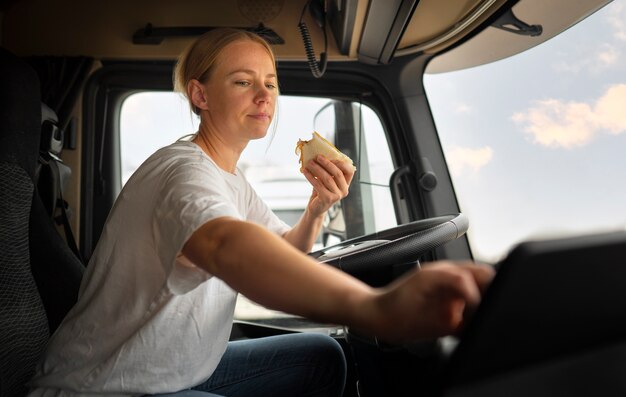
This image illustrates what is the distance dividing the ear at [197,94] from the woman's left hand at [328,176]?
0.96 feet

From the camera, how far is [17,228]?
1.25m

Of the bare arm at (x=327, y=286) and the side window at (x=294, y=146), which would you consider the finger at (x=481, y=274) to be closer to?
the bare arm at (x=327, y=286)

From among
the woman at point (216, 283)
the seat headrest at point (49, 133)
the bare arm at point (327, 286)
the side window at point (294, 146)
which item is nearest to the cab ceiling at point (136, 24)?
the side window at point (294, 146)

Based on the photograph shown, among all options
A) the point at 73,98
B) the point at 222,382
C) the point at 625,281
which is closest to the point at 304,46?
the point at 73,98

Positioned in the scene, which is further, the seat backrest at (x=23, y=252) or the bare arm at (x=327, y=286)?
the seat backrest at (x=23, y=252)

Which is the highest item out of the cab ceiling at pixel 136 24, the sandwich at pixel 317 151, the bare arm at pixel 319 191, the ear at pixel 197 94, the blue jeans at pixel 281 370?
the cab ceiling at pixel 136 24

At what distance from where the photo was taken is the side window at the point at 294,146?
218cm

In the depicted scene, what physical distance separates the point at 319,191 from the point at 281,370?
0.44 meters

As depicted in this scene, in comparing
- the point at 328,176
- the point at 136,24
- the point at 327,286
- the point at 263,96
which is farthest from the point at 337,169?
the point at 136,24

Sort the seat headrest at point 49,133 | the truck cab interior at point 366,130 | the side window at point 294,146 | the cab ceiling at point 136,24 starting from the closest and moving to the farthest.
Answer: the truck cab interior at point 366,130, the seat headrest at point 49,133, the cab ceiling at point 136,24, the side window at point 294,146

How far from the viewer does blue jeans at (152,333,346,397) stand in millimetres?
1354

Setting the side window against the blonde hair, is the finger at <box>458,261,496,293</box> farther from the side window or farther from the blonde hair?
the side window

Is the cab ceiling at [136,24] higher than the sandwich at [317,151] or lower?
higher

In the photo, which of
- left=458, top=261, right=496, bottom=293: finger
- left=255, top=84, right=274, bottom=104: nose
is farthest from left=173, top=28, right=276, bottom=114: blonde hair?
left=458, top=261, right=496, bottom=293: finger
